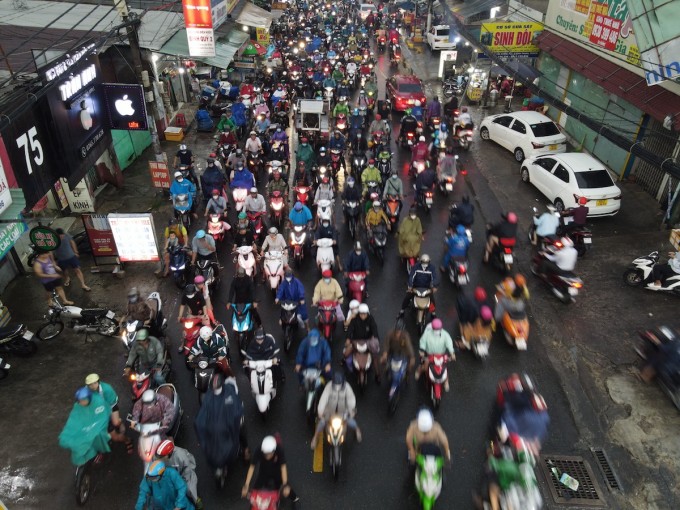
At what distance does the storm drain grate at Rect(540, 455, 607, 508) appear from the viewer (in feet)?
24.8

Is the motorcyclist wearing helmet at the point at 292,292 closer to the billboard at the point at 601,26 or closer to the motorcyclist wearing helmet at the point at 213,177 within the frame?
the motorcyclist wearing helmet at the point at 213,177

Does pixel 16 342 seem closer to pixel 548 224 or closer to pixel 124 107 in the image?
pixel 124 107

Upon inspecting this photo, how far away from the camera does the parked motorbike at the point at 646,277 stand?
11.8m

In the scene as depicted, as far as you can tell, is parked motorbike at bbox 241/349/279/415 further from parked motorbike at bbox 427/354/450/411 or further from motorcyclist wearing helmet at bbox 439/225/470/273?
motorcyclist wearing helmet at bbox 439/225/470/273

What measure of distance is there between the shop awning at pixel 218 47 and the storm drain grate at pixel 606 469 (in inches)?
685

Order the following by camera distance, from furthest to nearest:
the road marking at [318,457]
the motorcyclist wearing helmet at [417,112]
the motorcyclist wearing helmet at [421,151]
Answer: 1. the motorcyclist wearing helmet at [417,112]
2. the motorcyclist wearing helmet at [421,151]
3. the road marking at [318,457]

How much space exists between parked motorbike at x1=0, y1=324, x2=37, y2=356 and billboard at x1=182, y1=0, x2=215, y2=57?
1053 centimetres

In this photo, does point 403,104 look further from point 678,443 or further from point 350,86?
point 678,443

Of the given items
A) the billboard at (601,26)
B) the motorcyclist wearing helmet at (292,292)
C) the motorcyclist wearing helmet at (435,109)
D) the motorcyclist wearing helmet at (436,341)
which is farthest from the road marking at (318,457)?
the motorcyclist wearing helmet at (435,109)

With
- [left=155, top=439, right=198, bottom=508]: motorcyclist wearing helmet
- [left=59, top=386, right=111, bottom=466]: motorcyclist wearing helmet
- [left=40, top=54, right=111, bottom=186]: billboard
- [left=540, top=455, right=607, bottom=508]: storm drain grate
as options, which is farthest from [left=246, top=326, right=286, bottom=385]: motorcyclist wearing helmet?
[left=40, top=54, right=111, bottom=186]: billboard

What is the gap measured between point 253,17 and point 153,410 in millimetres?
30654

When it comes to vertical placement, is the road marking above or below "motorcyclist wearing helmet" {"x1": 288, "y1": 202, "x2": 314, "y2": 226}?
below

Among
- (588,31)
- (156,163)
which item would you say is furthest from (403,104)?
(156,163)

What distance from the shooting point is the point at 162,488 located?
6.30 m
